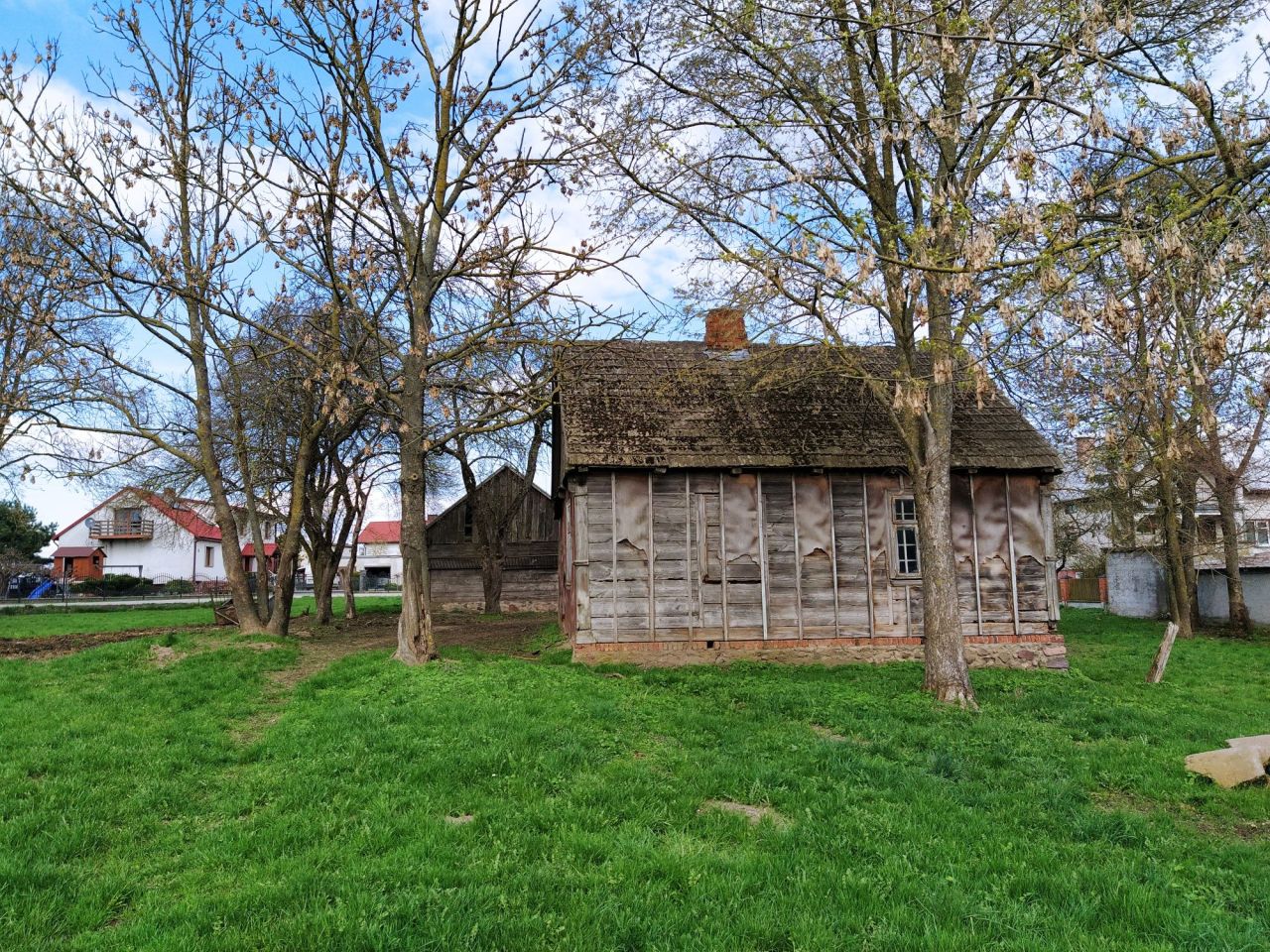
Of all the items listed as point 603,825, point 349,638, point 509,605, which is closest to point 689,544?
point 603,825

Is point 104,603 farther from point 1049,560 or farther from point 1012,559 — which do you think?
point 1049,560

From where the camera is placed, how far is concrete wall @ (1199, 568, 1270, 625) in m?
26.2

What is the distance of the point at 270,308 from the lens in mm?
19672

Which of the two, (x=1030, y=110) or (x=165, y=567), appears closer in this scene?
(x=1030, y=110)

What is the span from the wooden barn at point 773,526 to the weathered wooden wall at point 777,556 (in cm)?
3

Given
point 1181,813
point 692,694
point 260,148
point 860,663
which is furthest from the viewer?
point 860,663

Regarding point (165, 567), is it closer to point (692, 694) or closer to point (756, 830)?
point (692, 694)

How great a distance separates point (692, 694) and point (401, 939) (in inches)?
324

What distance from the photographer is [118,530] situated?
60500 mm

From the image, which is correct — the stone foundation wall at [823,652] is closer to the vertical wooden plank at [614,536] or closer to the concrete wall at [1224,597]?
the vertical wooden plank at [614,536]

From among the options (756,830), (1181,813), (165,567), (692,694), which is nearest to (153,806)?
(756,830)

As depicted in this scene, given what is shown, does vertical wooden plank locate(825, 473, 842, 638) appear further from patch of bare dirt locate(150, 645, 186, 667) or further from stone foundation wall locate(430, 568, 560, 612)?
stone foundation wall locate(430, 568, 560, 612)

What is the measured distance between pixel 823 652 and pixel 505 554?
20.7 meters

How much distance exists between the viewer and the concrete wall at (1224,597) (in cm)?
2620
